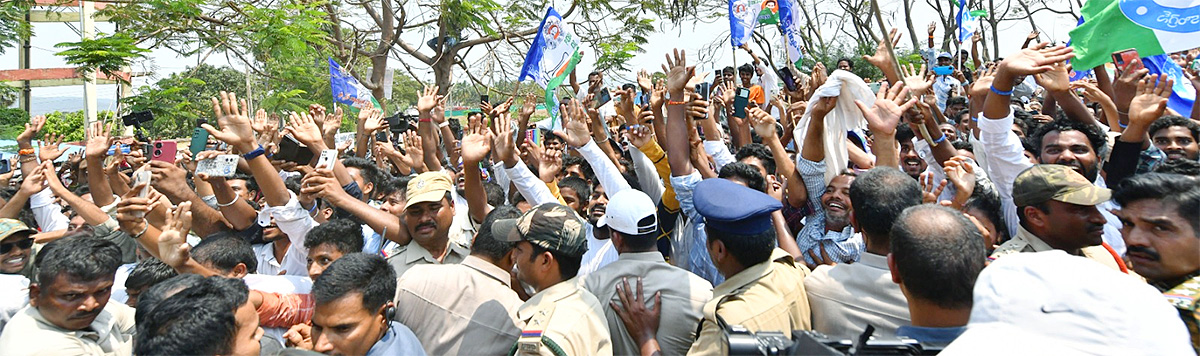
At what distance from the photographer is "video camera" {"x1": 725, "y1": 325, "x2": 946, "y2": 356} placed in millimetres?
1537

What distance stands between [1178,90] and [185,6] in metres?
12.3

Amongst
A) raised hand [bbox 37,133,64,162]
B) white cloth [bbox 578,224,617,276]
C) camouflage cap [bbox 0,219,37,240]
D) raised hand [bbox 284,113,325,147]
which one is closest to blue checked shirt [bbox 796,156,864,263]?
white cloth [bbox 578,224,617,276]

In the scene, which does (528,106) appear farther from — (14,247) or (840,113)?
(14,247)

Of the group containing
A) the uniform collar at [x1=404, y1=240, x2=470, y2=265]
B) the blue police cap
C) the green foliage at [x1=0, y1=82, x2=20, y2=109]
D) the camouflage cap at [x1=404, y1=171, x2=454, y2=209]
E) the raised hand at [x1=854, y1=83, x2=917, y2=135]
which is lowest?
the green foliage at [x1=0, y1=82, x2=20, y2=109]

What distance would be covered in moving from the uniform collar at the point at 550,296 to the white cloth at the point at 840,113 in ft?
5.61

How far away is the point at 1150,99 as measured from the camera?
3.39 meters

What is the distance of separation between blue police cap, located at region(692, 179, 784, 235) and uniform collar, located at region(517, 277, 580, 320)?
522 mm

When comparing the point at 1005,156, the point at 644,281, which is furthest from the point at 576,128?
the point at 1005,156

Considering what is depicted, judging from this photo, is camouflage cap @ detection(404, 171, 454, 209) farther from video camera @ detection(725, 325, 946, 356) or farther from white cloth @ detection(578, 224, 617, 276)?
video camera @ detection(725, 325, 946, 356)

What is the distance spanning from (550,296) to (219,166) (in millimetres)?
2473

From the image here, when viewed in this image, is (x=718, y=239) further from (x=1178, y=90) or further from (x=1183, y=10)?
(x=1178, y=90)

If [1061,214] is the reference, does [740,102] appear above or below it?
above

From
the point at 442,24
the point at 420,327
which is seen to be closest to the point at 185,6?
the point at 442,24

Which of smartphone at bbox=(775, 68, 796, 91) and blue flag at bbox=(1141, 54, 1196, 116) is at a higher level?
blue flag at bbox=(1141, 54, 1196, 116)
